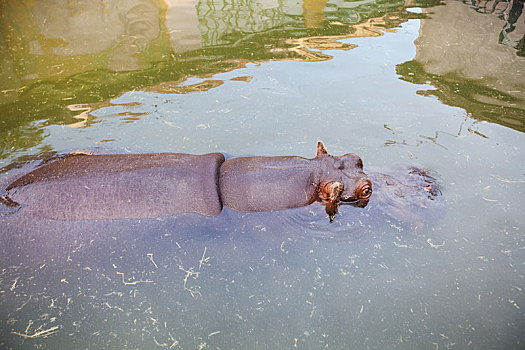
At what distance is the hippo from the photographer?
3434 millimetres

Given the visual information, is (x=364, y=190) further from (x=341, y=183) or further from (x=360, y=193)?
(x=341, y=183)

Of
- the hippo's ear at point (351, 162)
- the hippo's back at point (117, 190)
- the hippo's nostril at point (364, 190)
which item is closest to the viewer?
the hippo's back at point (117, 190)

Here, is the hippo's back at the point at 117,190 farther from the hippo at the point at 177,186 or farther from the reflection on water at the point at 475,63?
the reflection on water at the point at 475,63

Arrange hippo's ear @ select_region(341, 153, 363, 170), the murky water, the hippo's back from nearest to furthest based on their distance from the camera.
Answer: the murky water < the hippo's back < hippo's ear @ select_region(341, 153, 363, 170)

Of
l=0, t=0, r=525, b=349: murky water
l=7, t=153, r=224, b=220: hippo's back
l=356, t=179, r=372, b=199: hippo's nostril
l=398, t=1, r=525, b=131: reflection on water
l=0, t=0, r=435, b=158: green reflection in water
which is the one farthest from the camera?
l=0, t=0, r=435, b=158: green reflection in water

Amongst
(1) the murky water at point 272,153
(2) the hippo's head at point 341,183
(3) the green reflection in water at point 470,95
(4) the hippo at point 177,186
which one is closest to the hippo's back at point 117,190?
(4) the hippo at point 177,186

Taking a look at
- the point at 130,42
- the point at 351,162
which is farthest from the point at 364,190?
the point at 130,42

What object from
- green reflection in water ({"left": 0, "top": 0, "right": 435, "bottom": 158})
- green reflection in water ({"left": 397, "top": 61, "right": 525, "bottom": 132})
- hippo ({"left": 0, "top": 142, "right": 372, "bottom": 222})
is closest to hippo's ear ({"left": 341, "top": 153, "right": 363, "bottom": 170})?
hippo ({"left": 0, "top": 142, "right": 372, "bottom": 222})

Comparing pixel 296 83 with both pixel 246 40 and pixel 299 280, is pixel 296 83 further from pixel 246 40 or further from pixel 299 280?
pixel 299 280

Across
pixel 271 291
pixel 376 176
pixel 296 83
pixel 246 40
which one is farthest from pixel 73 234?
pixel 246 40

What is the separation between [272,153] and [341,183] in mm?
1291

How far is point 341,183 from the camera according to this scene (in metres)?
3.77

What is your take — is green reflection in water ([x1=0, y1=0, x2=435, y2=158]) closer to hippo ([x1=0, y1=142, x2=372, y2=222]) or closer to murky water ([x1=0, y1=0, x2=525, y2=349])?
murky water ([x1=0, y1=0, x2=525, y2=349])

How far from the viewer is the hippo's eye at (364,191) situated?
3699 millimetres
